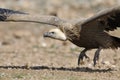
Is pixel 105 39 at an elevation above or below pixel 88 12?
below

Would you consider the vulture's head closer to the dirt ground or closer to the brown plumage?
the brown plumage

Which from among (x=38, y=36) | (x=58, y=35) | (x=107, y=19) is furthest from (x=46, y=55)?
(x=38, y=36)

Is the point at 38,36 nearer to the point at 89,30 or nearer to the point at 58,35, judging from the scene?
the point at 58,35

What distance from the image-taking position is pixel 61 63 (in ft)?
52.1

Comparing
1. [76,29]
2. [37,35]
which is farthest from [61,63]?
[37,35]

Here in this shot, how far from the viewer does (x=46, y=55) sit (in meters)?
17.9

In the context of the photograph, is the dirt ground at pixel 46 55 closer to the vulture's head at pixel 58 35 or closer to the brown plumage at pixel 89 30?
the brown plumage at pixel 89 30

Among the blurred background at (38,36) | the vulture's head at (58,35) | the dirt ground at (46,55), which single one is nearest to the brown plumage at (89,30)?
the vulture's head at (58,35)

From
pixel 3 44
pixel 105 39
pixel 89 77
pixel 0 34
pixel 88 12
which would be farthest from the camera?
pixel 88 12

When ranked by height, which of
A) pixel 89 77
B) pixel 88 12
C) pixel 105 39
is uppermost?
pixel 88 12

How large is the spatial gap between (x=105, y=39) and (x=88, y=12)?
505 inches

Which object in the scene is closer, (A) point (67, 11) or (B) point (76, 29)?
(B) point (76, 29)

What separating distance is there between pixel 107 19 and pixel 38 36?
10.2 m

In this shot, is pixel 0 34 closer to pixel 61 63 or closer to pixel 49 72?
pixel 61 63
